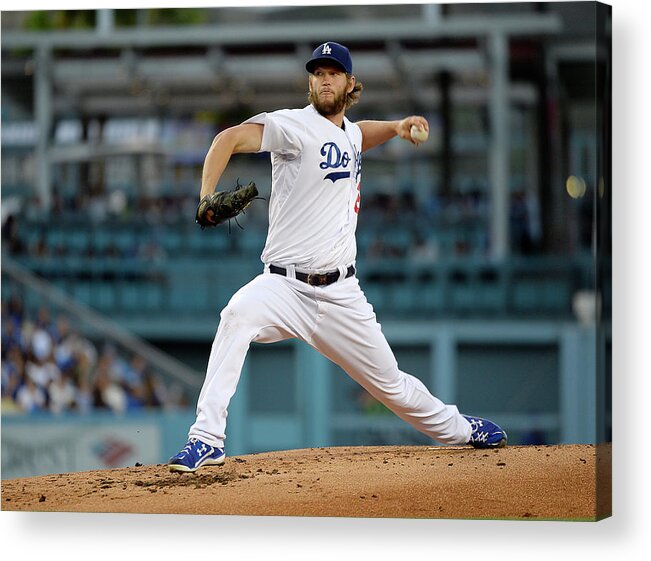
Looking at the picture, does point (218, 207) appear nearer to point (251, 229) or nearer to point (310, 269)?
point (310, 269)

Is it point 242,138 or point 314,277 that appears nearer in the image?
point 242,138

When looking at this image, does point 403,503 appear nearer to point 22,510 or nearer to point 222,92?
point 22,510

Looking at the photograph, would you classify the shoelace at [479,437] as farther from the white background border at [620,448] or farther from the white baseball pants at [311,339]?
the white background border at [620,448]

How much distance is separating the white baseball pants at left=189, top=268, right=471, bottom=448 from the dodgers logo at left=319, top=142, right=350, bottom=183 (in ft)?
1.28

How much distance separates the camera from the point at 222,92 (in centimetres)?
812

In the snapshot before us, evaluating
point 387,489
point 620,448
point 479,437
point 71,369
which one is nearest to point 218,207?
point 387,489

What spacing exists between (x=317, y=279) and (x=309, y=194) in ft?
1.05

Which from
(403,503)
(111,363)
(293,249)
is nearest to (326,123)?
(293,249)

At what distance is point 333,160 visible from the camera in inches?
187

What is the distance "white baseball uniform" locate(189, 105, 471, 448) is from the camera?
4547mm

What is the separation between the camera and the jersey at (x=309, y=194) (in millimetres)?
4699

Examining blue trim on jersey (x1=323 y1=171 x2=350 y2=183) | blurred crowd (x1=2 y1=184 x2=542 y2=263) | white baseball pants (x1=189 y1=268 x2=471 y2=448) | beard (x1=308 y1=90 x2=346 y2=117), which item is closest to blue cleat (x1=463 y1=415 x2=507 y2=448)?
white baseball pants (x1=189 y1=268 x2=471 y2=448)

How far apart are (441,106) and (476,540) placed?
13.5 ft

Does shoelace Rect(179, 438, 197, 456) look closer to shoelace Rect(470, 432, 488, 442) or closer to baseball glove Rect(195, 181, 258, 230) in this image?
baseball glove Rect(195, 181, 258, 230)
